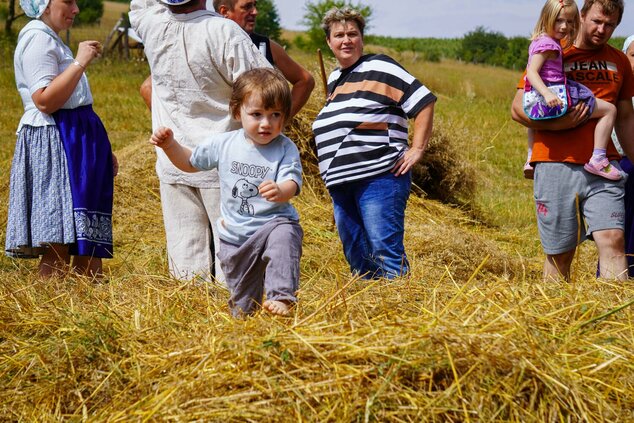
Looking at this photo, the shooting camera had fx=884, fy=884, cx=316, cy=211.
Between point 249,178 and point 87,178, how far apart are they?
5.07 feet

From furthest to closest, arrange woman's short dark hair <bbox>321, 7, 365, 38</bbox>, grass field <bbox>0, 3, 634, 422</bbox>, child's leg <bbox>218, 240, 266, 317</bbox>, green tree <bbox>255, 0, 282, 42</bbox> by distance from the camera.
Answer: green tree <bbox>255, 0, 282, 42</bbox>
woman's short dark hair <bbox>321, 7, 365, 38</bbox>
child's leg <bbox>218, 240, 266, 317</bbox>
grass field <bbox>0, 3, 634, 422</bbox>

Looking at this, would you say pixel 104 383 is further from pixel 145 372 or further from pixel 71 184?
pixel 71 184

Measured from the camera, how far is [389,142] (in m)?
4.51

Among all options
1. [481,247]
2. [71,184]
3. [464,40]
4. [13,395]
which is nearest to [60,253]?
[71,184]

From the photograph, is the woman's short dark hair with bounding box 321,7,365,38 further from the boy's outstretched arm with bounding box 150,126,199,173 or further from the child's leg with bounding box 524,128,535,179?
the boy's outstretched arm with bounding box 150,126,199,173

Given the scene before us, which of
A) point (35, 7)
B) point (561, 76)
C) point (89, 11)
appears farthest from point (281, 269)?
point (89, 11)

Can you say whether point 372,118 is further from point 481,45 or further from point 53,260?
point 481,45

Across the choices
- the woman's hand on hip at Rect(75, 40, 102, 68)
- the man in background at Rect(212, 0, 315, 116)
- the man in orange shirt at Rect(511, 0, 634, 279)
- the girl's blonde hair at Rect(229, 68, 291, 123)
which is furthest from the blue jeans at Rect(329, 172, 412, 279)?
the woman's hand on hip at Rect(75, 40, 102, 68)

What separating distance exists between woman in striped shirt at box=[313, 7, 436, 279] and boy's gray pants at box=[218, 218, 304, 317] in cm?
109

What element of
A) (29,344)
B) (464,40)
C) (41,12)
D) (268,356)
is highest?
(41,12)

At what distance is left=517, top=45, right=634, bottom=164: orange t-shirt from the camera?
14.0 ft

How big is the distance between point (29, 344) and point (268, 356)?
109 centimetres

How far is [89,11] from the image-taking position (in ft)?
175

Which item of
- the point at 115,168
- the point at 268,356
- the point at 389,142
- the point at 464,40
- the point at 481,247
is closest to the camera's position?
the point at 268,356
